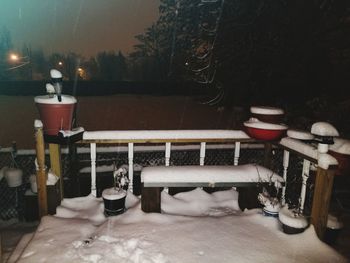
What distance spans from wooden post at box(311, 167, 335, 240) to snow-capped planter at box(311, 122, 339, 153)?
0.21m

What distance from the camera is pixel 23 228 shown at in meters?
3.42

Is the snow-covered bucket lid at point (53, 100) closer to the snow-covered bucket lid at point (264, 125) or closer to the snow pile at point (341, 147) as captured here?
the snow-covered bucket lid at point (264, 125)

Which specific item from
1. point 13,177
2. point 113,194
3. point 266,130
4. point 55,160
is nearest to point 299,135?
point 266,130

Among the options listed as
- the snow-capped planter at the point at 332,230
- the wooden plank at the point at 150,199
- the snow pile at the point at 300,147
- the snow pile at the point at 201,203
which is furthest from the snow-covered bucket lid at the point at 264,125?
the wooden plank at the point at 150,199

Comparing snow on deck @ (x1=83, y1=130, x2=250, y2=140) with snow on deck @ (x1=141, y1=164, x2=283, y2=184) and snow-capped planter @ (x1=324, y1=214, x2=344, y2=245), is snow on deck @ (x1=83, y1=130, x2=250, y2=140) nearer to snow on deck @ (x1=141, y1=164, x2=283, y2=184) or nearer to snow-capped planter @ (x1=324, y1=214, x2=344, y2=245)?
snow on deck @ (x1=141, y1=164, x2=283, y2=184)

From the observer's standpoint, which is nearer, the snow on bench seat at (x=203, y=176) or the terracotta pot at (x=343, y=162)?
the terracotta pot at (x=343, y=162)

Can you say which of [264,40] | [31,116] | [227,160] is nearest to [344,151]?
[227,160]

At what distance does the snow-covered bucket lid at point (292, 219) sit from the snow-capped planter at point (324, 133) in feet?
2.15

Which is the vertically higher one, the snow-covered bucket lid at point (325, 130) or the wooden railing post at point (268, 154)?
the snow-covered bucket lid at point (325, 130)

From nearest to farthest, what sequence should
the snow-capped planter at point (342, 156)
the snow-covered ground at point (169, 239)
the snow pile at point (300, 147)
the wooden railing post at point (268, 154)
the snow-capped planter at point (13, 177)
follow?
the snow-covered ground at point (169, 239) < the snow-capped planter at point (342, 156) < the snow pile at point (300, 147) < the wooden railing post at point (268, 154) < the snow-capped planter at point (13, 177)

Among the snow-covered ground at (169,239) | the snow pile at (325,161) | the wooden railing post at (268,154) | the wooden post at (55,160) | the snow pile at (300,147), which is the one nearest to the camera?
the snow-covered ground at (169,239)

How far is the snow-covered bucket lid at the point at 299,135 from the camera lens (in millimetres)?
3166

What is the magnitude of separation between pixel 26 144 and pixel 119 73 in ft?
88.8

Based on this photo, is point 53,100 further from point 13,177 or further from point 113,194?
point 13,177
